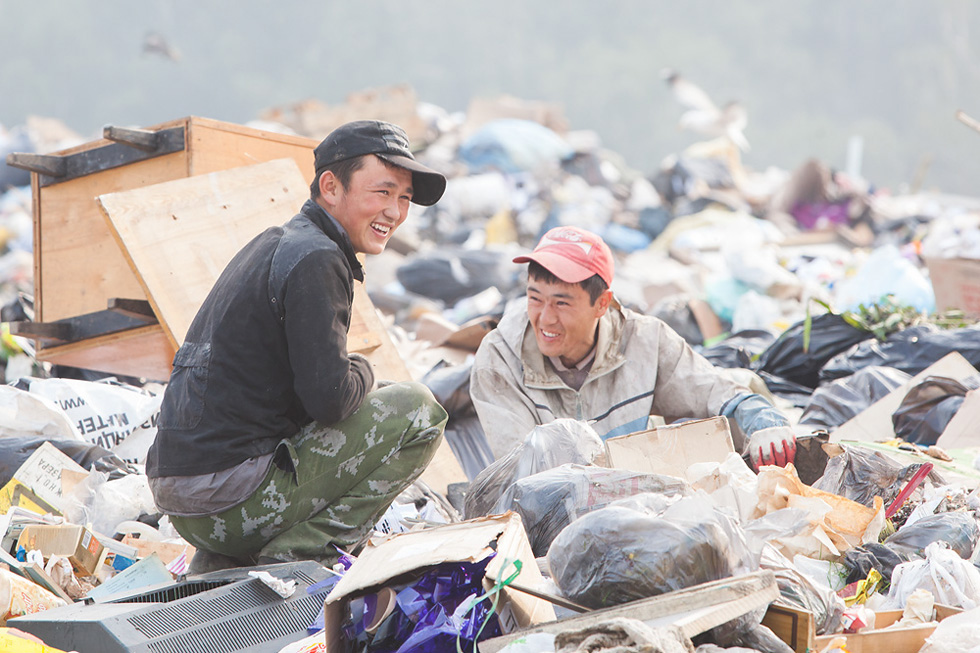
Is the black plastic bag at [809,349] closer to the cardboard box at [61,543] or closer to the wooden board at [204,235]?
the wooden board at [204,235]

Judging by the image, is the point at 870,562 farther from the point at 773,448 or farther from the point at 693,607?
the point at 693,607

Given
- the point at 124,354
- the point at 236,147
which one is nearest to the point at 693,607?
the point at 236,147

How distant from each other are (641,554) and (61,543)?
1.76 meters

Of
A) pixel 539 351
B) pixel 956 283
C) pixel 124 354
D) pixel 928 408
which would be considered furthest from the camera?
pixel 956 283

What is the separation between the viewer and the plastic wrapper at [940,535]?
230 centimetres

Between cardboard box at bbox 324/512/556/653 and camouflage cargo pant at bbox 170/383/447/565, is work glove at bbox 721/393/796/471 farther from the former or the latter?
cardboard box at bbox 324/512/556/653

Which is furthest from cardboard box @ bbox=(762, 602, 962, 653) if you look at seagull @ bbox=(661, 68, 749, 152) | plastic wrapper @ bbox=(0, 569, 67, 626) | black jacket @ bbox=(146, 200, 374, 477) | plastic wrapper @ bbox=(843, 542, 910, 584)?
seagull @ bbox=(661, 68, 749, 152)

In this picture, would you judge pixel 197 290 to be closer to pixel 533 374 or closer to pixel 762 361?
pixel 533 374

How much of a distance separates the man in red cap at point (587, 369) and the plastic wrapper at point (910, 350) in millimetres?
1755

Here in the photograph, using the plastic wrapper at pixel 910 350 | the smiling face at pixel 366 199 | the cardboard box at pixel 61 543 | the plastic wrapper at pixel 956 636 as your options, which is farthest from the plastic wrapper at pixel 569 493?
the plastic wrapper at pixel 910 350

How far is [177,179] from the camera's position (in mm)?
3730

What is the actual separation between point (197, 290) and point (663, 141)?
3613 centimetres

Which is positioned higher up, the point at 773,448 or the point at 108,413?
the point at 773,448

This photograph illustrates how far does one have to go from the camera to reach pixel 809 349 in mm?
4918
